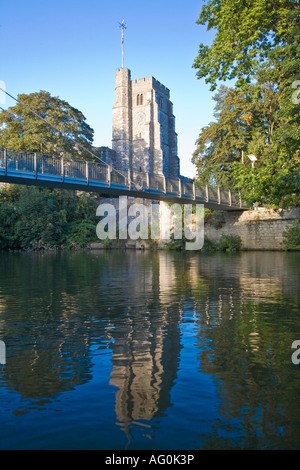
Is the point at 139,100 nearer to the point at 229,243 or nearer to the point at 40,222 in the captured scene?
the point at 40,222

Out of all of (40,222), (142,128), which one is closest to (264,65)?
(40,222)

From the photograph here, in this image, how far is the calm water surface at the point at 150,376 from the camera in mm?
2520

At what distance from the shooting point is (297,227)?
94.7ft

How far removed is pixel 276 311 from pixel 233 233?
28504 millimetres

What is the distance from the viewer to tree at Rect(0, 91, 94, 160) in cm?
3991

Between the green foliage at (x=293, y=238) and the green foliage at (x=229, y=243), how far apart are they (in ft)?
14.9

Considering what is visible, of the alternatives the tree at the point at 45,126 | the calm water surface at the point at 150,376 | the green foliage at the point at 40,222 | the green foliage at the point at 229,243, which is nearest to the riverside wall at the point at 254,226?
the green foliage at the point at 229,243

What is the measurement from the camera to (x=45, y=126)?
41.2 metres

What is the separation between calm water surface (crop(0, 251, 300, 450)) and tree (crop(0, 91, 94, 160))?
35773 millimetres

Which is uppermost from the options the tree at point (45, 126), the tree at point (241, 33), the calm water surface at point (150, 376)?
the tree at point (45, 126)

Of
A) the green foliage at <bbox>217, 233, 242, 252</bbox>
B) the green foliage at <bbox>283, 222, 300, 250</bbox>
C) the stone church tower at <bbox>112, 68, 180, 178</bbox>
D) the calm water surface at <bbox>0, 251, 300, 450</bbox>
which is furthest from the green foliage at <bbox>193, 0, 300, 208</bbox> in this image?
the stone church tower at <bbox>112, 68, 180, 178</bbox>

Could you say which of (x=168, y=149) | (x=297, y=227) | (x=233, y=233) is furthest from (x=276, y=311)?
(x=168, y=149)

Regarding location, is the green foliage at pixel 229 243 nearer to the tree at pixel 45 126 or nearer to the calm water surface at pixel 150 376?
the tree at pixel 45 126

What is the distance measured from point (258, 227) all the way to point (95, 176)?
15525 mm
